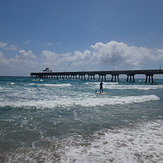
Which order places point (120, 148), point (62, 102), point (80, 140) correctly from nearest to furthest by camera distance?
point (120, 148) < point (80, 140) < point (62, 102)

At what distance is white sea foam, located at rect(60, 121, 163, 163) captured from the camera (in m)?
3.72

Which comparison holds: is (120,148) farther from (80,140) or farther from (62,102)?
(62,102)

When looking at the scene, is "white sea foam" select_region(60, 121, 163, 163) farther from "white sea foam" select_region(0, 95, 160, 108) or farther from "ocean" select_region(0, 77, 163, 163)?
"white sea foam" select_region(0, 95, 160, 108)

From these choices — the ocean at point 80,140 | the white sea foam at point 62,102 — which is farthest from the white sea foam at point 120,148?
the white sea foam at point 62,102

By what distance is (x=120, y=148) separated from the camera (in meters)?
4.38

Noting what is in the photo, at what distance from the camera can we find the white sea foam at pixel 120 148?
147 inches

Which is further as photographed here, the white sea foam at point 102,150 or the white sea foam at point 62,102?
the white sea foam at point 62,102

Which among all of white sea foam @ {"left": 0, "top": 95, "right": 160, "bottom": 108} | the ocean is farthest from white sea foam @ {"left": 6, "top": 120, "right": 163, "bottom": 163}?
white sea foam @ {"left": 0, "top": 95, "right": 160, "bottom": 108}

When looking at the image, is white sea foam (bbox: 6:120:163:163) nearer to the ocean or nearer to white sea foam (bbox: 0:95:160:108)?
the ocean

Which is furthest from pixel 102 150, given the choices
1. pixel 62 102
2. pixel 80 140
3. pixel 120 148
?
pixel 62 102

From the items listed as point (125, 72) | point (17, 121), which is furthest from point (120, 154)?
point (125, 72)

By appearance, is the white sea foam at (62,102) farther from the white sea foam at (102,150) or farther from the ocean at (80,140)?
the white sea foam at (102,150)

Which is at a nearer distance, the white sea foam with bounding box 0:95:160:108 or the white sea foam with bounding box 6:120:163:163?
the white sea foam with bounding box 6:120:163:163

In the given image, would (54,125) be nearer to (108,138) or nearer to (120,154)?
(108,138)
